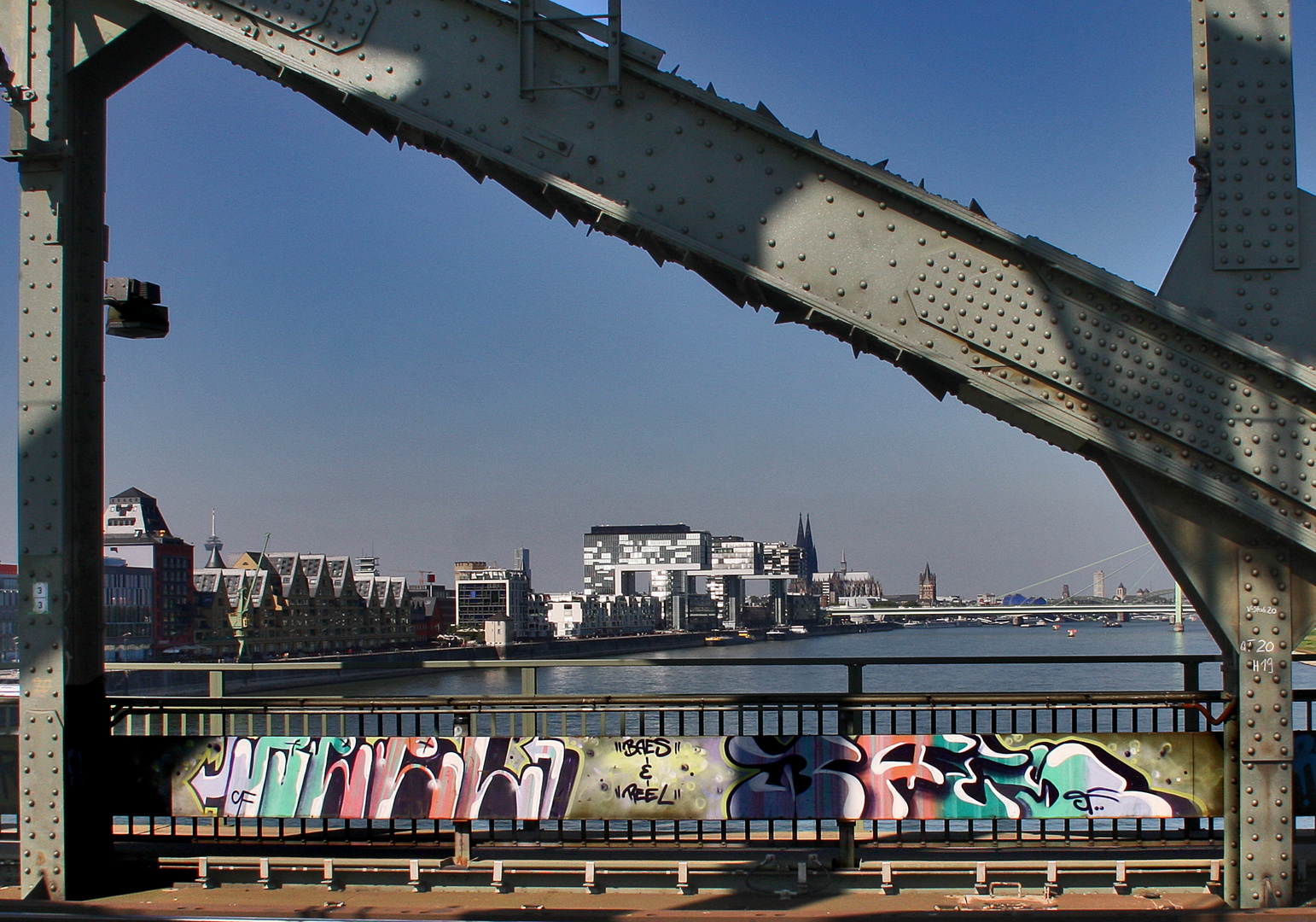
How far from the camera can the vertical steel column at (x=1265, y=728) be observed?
6.09 m

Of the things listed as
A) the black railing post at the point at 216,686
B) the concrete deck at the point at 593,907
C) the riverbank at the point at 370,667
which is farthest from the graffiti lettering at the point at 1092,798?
the black railing post at the point at 216,686

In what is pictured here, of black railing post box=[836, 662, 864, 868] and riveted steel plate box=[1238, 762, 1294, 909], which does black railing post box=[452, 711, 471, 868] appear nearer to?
black railing post box=[836, 662, 864, 868]

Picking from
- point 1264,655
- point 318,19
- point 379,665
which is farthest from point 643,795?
point 379,665

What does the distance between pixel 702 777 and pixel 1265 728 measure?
133 inches

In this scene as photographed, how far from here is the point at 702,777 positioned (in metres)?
7.34

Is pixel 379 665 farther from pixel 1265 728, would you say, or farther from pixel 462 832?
pixel 1265 728

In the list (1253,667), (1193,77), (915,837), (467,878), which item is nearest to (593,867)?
(467,878)

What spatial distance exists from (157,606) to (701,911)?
131979mm

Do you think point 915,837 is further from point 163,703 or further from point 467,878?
point 163,703

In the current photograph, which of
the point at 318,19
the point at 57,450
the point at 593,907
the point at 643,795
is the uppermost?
the point at 318,19

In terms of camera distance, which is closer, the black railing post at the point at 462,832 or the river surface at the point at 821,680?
the black railing post at the point at 462,832

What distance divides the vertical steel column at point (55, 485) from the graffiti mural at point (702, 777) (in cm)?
81

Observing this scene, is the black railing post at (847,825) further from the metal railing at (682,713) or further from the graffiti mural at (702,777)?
the graffiti mural at (702,777)

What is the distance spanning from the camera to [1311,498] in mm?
5906
